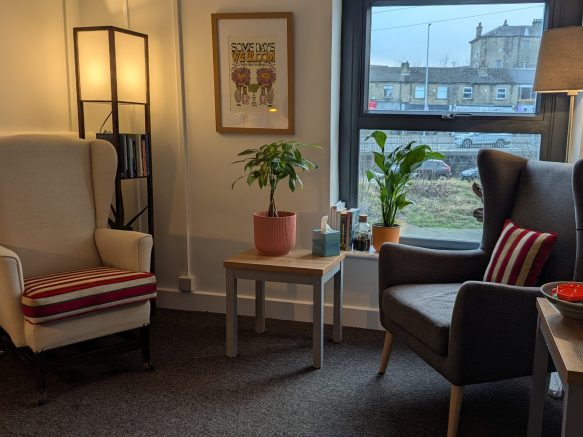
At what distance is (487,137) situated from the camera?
124 inches

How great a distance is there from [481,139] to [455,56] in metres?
0.46

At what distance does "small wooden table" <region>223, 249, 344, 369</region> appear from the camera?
105 inches

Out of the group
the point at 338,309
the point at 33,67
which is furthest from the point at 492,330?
the point at 33,67

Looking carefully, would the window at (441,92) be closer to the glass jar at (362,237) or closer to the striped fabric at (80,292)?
the glass jar at (362,237)

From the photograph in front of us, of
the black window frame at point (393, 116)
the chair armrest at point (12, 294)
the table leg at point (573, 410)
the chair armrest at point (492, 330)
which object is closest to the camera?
the table leg at point (573, 410)

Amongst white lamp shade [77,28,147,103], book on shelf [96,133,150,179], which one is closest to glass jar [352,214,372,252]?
book on shelf [96,133,150,179]

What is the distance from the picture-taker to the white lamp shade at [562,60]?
2.42 metres

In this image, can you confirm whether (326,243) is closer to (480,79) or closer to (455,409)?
(455,409)

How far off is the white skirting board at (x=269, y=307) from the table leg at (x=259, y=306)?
0.75 ft

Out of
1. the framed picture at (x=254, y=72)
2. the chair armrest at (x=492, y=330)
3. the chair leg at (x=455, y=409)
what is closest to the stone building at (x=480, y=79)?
the framed picture at (x=254, y=72)

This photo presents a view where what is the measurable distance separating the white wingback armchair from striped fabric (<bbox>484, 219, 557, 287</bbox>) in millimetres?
1471

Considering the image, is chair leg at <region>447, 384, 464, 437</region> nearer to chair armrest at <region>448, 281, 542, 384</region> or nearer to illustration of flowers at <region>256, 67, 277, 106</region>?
chair armrest at <region>448, 281, 542, 384</region>

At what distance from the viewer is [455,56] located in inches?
123

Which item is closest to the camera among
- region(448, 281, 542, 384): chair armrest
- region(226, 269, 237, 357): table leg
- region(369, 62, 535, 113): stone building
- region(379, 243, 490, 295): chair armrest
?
region(448, 281, 542, 384): chair armrest
